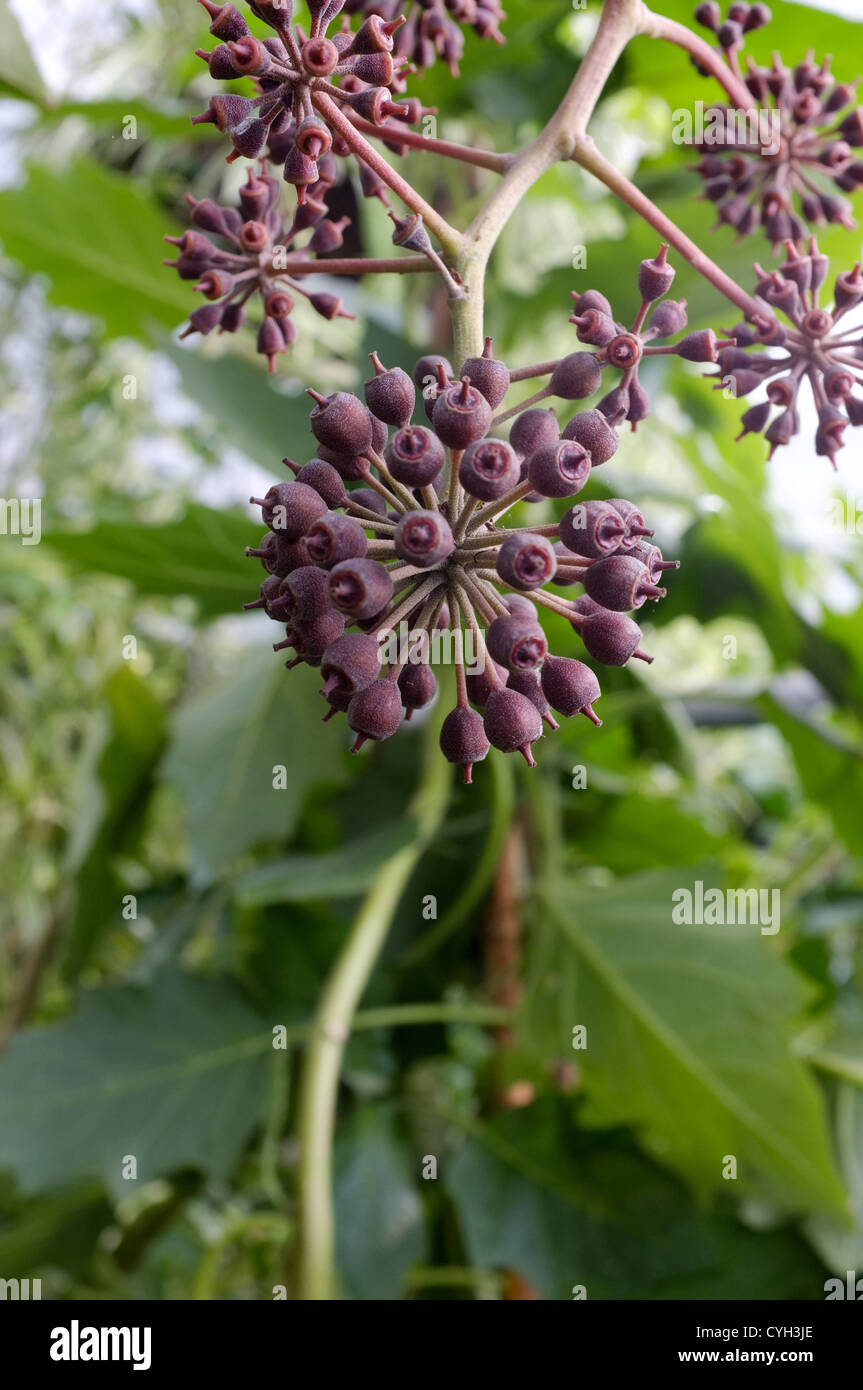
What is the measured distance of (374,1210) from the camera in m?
0.64

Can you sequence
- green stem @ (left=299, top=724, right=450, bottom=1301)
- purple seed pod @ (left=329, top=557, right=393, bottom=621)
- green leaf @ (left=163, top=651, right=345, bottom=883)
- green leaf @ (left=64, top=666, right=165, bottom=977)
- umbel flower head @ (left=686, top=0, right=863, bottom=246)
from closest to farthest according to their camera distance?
purple seed pod @ (left=329, top=557, right=393, bottom=621)
umbel flower head @ (left=686, top=0, right=863, bottom=246)
green stem @ (left=299, top=724, right=450, bottom=1301)
green leaf @ (left=163, top=651, right=345, bottom=883)
green leaf @ (left=64, top=666, right=165, bottom=977)

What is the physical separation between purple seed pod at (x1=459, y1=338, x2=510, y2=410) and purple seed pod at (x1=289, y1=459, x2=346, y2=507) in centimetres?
3

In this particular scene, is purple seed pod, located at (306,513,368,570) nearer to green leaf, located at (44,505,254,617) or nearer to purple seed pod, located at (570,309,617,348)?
purple seed pod, located at (570,309,617,348)

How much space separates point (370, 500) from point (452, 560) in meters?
0.02

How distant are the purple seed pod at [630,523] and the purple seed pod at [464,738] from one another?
0.12 ft

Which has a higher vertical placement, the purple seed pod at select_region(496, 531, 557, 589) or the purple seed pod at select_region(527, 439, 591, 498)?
the purple seed pod at select_region(527, 439, 591, 498)

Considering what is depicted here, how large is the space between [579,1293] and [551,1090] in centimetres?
11

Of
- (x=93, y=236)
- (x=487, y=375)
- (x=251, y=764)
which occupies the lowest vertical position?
(x=487, y=375)

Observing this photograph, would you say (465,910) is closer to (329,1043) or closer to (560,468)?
(329,1043)

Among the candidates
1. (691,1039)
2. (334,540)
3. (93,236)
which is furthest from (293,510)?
(93,236)

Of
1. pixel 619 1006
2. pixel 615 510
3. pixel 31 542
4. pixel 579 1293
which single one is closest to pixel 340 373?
pixel 31 542

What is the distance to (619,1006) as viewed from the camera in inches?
25.4

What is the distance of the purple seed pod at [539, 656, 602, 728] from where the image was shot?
0.18m

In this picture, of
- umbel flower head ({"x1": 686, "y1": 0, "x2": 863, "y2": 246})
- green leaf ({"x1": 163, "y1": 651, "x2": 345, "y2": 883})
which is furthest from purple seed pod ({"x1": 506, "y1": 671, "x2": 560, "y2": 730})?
green leaf ({"x1": 163, "y1": 651, "x2": 345, "y2": 883})
